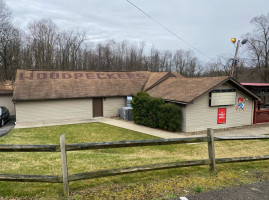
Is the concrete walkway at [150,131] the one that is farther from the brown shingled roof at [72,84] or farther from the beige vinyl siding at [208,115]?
the brown shingled roof at [72,84]

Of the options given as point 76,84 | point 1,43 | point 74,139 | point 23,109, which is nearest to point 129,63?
point 1,43

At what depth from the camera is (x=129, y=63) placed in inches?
2251

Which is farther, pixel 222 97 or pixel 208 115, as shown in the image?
pixel 222 97

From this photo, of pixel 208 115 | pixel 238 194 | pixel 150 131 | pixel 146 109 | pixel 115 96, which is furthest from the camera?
pixel 115 96

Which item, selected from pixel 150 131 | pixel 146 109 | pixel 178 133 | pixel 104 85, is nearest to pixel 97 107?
pixel 104 85

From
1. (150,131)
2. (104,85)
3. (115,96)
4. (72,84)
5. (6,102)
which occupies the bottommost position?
(150,131)

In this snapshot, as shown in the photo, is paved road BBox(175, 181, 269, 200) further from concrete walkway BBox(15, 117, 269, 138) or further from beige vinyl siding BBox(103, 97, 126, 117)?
beige vinyl siding BBox(103, 97, 126, 117)

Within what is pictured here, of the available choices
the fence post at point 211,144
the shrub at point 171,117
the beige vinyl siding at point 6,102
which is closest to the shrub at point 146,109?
the shrub at point 171,117

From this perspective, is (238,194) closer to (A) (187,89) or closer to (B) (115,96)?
(A) (187,89)

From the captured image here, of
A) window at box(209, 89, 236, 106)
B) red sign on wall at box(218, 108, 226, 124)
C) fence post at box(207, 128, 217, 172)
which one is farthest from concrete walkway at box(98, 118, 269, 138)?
fence post at box(207, 128, 217, 172)

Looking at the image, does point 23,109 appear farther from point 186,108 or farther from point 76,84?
point 186,108

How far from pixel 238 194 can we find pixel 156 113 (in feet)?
41.9

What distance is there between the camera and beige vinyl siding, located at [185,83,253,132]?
15438 mm

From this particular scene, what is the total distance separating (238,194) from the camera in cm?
377
